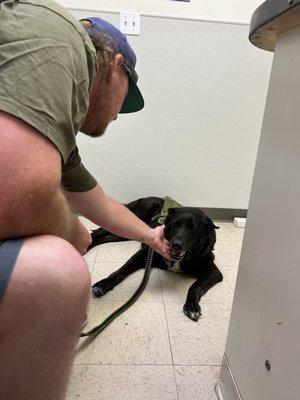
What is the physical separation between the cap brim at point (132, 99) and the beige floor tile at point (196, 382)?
85 centimetres

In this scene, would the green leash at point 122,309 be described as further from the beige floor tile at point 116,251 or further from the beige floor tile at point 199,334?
the beige floor tile at point 116,251

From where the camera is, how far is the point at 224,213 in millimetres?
2277

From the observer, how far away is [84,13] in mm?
1738

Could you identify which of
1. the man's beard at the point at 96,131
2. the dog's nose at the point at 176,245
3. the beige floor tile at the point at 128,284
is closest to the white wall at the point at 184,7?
the man's beard at the point at 96,131

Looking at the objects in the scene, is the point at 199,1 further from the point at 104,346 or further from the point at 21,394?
the point at 21,394

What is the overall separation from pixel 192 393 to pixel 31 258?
73 cm

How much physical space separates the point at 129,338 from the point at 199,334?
26 centimetres

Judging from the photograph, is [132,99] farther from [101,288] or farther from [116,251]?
[116,251]

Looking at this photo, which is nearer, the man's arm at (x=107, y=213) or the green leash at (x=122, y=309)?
the man's arm at (x=107, y=213)

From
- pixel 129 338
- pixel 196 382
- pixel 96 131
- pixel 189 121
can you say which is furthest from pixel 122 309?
pixel 189 121

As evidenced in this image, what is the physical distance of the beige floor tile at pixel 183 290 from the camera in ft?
4.58

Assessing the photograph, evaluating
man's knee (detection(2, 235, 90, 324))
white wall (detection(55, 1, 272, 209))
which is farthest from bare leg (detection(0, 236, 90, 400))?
white wall (detection(55, 1, 272, 209))

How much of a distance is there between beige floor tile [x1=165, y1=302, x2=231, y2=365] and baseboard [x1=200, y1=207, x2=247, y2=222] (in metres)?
0.98

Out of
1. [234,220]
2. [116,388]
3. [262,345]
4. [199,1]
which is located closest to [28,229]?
[262,345]
